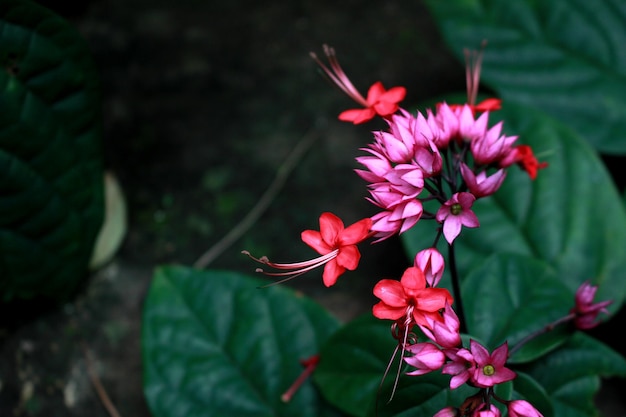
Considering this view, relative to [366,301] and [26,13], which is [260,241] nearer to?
[366,301]

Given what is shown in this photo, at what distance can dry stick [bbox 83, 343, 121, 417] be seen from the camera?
4.67ft

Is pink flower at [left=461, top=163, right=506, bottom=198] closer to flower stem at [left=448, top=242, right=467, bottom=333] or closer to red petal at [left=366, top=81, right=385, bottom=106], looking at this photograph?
flower stem at [left=448, top=242, right=467, bottom=333]

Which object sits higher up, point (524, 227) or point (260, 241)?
point (524, 227)

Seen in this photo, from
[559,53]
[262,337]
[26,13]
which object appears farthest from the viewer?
[559,53]

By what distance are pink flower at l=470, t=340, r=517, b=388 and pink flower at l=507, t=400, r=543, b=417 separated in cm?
6

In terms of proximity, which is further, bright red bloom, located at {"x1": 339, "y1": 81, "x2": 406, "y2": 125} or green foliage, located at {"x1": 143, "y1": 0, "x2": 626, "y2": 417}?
green foliage, located at {"x1": 143, "y1": 0, "x2": 626, "y2": 417}

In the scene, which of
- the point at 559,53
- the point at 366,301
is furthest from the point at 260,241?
the point at 559,53

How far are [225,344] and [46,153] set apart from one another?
523mm

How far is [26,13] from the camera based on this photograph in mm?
1139

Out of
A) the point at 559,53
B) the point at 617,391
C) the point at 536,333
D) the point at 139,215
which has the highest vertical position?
the point at 559,53

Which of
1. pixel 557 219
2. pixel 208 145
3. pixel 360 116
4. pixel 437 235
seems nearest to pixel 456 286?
pixel 437 235

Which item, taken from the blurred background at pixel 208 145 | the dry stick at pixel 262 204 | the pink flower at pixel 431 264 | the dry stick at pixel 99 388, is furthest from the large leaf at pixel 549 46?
the dry stick at pixel 99 388

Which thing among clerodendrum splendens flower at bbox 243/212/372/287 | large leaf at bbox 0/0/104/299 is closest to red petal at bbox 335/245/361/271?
clerodendrum splendens flower at bbox 243/212/372/287

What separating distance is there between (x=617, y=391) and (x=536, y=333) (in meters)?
0.59
